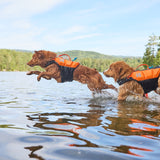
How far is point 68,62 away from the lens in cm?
897

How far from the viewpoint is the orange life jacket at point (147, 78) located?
24.6ft

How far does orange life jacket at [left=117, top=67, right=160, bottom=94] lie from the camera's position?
296 inches

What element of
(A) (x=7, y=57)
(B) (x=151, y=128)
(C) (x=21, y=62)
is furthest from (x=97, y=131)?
(A) (x=7, y=57)

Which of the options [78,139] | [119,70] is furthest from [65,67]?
[78,139]

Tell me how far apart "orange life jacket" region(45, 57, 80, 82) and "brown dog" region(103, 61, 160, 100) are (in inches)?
68.7

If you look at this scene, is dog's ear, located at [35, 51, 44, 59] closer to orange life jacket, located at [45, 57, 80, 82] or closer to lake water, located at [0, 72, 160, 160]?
orange life jacket, located at [45, 57, 80, 82]

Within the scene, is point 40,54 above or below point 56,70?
above

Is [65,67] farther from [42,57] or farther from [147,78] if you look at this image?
[147,78]

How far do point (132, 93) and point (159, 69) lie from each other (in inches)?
50.7

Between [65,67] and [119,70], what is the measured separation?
2.40 metres

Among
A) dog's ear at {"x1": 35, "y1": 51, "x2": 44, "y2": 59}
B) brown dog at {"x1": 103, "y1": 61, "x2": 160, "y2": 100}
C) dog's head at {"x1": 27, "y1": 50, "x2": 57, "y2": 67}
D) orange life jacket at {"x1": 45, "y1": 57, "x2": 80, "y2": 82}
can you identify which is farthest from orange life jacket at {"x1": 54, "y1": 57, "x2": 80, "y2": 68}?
brown dog at {"x1": 103, "y1": 61, "x2": 160, "y2": 100}

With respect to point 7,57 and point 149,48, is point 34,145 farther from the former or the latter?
point 7,57

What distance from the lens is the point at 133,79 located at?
25.2ft

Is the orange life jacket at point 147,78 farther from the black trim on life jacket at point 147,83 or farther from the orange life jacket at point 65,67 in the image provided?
the orange life jacket at point 65,67
